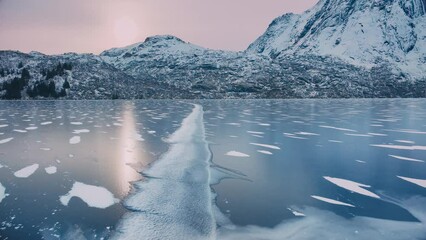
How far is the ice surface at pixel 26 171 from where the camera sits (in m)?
9.59

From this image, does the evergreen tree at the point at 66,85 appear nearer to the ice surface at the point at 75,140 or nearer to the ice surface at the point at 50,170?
the ice surface at the point at 75,140

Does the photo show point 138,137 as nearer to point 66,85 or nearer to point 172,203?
point 172,203

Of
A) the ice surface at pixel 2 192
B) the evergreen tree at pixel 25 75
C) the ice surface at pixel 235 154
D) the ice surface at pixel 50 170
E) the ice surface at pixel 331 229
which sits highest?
the evergreen tree at pixel 25 75

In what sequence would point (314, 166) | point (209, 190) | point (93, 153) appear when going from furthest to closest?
point (93, 153) → point (314, 166) → point (209, 190)

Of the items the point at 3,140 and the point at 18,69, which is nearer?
the point at 3,140

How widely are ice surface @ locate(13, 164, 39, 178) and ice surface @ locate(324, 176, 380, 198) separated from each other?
827 centimetres

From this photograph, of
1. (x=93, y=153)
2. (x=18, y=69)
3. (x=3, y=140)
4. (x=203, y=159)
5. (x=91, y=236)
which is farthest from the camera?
(x=18, y=69)

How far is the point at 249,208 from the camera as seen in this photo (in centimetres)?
720

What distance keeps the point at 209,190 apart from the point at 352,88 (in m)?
198

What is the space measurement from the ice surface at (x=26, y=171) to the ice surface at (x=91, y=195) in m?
1.97

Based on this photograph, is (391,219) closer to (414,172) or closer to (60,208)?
(414,172)

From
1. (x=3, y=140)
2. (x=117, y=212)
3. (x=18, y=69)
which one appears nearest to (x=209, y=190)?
(x=117, y=212)

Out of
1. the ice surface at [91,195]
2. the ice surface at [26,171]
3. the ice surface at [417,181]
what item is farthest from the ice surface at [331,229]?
the ice surface at [26,171]

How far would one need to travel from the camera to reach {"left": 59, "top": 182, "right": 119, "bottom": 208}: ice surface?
290 inches
